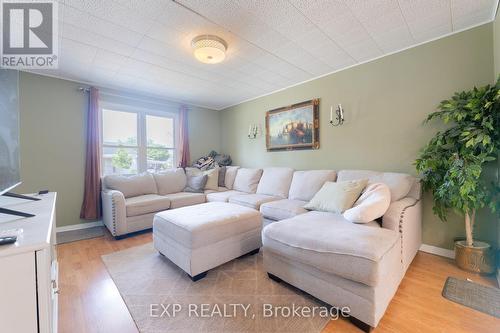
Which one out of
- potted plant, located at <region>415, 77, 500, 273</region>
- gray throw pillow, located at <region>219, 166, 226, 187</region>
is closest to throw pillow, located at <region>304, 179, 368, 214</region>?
potted plant, located at <region>415, 77, 500, 273</region>

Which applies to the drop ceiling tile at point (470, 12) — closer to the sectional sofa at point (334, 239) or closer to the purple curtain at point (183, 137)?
the sectional sofa at point (334, 239)

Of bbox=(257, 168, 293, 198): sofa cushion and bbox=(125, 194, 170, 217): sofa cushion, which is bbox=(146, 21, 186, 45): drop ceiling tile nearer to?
bbox=(125, 194, 170, 217): sofa cushion

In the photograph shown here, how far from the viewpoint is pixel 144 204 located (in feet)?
9.98

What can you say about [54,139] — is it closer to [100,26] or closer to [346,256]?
[100,26]

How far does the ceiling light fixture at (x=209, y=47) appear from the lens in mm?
2072

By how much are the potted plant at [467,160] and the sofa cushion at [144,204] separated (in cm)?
323

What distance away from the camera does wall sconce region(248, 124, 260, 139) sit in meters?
4.22

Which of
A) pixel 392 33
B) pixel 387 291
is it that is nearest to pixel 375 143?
pixel 392 33

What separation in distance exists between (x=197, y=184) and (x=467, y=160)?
354 centimetres

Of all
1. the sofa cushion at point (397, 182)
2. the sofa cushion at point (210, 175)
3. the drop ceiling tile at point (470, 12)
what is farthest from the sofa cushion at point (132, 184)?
the drop ceiling tile at point (470, 12)

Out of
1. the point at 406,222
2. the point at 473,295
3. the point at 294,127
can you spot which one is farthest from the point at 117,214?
the point at 473,295

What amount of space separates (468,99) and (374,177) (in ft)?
3.38

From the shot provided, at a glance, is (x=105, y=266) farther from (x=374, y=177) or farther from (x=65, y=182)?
(x=374, y=177)

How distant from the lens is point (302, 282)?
5.15 ft
